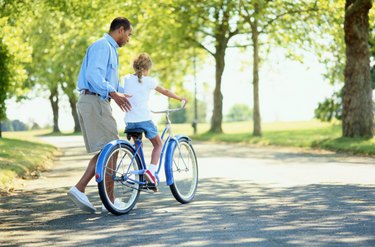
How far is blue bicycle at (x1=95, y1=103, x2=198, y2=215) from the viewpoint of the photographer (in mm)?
7754

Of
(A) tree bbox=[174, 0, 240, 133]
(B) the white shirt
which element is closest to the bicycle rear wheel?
(B) the white shirt

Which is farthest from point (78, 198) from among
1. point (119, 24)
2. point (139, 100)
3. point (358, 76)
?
point (358, 76)

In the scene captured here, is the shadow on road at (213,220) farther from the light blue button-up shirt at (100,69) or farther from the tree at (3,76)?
the tree at (3,76)

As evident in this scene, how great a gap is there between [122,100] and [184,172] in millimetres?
1671

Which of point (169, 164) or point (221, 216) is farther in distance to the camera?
point (169, 164)

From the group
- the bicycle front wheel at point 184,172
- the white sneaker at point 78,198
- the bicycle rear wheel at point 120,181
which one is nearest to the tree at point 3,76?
the bicycle front wheel at point 184,172

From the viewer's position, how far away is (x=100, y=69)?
25.7 ft

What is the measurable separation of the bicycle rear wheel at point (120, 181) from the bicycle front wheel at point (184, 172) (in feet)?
1.83

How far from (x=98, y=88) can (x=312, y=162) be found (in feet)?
30.1

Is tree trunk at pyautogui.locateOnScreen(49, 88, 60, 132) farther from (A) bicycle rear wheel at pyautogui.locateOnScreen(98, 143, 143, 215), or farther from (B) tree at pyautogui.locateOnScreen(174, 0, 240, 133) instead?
(A) bicycle rear wheel at pyautogui.locateOnScreen(98, 143, 143, 215)

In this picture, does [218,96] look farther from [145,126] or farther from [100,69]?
[100,69]

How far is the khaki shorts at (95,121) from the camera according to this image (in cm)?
797

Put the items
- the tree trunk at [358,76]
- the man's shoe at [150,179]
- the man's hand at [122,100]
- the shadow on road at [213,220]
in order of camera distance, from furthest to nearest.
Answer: the tree trunk at [358,76] → the man's shoe at [150,179] → the man's hand at [122,100] → the shadow on road at [213,220]

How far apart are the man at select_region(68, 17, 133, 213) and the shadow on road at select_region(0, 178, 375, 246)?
0.57 m
